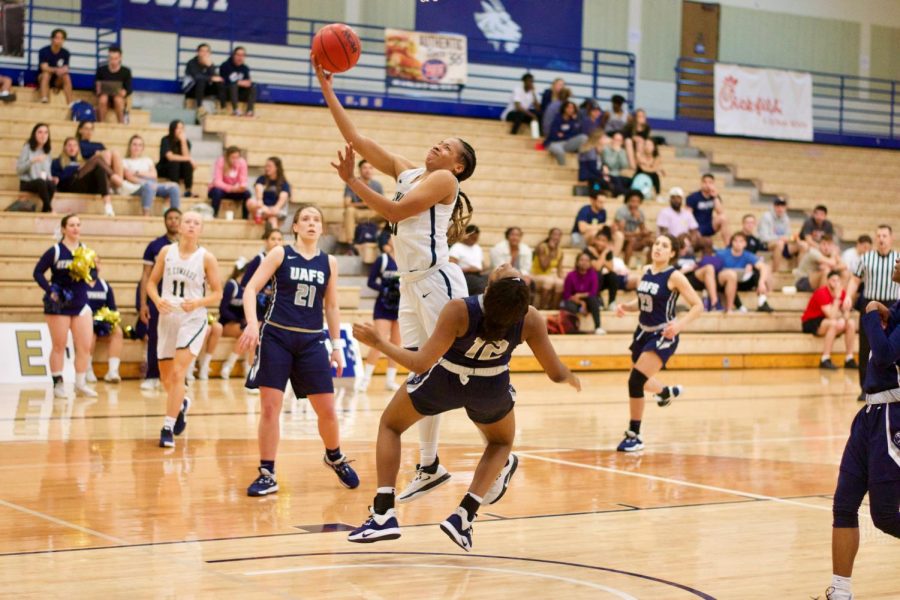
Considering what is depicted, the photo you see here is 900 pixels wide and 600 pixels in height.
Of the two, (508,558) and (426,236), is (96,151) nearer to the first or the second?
(426,236)

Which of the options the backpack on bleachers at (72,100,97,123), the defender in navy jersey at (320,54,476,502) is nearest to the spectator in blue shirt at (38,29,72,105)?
the backpack on bleachers at (72,100,97,123)

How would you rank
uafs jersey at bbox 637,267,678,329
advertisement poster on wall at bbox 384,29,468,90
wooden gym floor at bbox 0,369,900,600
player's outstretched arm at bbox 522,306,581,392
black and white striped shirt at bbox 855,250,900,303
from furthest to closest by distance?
advertisement poster on wall at bbox 384,29,468,90
black and white striped shirt at bbox 855,250,900,303
uafs jersey at bbox 637,267,678,329
player's outstretched arm at bbox 522,306,581,392
wooden gym floor at bbox 0,369,900,600

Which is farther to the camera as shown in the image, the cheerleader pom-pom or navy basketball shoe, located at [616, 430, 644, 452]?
the cheerleader pom-pom

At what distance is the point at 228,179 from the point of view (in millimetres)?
16594

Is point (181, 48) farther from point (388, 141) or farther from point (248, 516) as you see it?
point (248, 516)

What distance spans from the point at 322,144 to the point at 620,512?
1305cm

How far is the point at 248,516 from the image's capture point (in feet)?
21.9

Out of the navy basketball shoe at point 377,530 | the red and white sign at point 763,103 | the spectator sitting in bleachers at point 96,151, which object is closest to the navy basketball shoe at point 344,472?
the navy basketball shoe at point 377,530

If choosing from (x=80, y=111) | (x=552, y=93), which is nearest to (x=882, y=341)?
(x=80, y=111)

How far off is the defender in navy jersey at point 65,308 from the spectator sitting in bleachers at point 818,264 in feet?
39.4

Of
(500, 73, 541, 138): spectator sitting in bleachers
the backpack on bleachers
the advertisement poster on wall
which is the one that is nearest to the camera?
the backpack on bleachers

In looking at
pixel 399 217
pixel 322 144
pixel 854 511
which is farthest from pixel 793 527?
pixel 322 144

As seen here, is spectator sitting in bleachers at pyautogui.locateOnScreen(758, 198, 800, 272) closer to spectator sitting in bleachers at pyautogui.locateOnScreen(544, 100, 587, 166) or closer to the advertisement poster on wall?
spectator sitting in bleachers at pyautogui.locateOnScreen(544, 100, 587, 166)

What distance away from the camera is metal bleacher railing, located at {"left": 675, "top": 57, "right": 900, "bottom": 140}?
26.2 m
